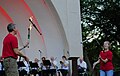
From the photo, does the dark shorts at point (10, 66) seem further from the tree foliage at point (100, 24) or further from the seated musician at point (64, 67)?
A: the tree foliage at point (100, 24)

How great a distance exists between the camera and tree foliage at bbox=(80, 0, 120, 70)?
1039 inches

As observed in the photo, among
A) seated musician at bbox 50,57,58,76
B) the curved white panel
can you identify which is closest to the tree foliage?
the curved white panel

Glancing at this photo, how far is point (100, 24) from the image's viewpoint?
2711cm

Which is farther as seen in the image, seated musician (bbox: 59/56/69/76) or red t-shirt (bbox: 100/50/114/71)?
A: seated musician (bbox: 59/56/69/76)

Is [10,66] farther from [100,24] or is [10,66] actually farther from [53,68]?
[100,24]

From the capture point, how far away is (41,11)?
19.4 m

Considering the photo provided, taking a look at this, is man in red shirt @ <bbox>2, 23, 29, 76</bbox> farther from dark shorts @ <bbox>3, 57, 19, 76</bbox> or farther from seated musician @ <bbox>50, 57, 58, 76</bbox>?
seated musician @ <bbox>50, 57, 58, 76</bbox>

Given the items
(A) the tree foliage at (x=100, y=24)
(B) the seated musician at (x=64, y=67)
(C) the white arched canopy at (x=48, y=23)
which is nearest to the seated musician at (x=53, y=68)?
(B) the seated musician at (x=64, y=67)

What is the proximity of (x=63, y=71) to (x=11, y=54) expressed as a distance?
985 cm

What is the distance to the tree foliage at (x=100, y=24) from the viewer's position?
26391mm

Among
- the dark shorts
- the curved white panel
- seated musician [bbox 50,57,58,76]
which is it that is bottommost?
seated musician [bbox 50,57,58,76]

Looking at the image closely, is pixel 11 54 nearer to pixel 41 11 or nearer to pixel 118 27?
pixel 41 11

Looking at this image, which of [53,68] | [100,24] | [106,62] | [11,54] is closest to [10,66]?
[11,54]

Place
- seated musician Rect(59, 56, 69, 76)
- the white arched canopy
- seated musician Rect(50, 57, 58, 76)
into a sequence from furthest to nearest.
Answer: the white arched canopy, seated musician Rect(59, 56, 69, 76), seated musician Rect(50, 57, 58, 76)
